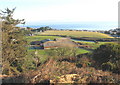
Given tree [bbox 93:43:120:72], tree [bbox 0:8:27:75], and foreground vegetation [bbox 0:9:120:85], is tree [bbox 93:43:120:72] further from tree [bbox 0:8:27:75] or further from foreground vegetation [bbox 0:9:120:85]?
tree [bbox 0:8:27:75]

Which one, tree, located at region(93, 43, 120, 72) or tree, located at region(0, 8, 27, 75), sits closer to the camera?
tree, located at region(93, 43, 120, 72)

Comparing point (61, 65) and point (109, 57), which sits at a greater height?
point (61, 65)

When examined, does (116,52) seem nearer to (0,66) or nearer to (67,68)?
(67,68)

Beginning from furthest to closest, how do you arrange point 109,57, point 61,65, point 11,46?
point 11,46
point 109,57
point 61,65

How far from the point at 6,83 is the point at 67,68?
110 inches

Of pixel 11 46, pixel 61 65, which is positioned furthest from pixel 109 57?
pixel 11 46

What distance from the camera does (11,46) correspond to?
48.8ft

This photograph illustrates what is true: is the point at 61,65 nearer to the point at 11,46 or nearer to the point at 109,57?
the point at 109,57

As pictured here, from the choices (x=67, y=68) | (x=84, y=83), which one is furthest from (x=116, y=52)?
(x=84, y=83)

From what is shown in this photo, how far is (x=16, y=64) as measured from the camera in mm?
15828

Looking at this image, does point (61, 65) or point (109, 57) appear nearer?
point (61, 65)

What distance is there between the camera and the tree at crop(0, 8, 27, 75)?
1344 cm

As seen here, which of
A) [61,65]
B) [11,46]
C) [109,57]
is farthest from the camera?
[11,46]

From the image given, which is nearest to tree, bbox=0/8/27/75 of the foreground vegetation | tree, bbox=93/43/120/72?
the foreground vegetation
